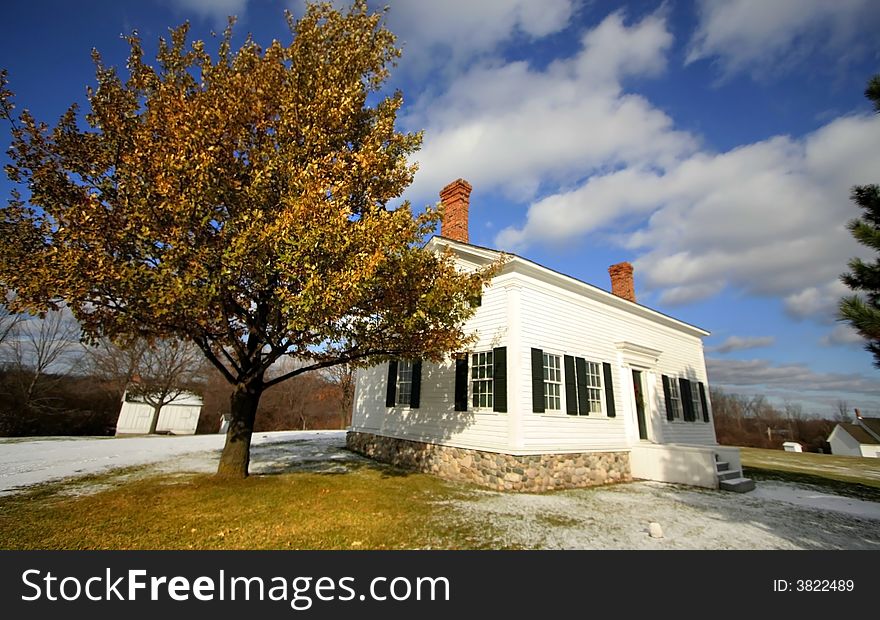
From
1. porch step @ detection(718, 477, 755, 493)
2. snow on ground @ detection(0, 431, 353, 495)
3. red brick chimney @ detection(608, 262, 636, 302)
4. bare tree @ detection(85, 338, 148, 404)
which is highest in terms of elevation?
red brick chimney @ detection(608, 262, 636, 302)

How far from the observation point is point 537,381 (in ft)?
34.9

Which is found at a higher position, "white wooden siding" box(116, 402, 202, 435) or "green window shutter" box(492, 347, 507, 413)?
"green window shutter" box(492, 347, 507, 413)

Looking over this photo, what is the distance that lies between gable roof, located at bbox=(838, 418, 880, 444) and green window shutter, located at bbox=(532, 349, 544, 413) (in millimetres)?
56718

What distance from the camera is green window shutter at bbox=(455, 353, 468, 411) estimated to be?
11.4 m

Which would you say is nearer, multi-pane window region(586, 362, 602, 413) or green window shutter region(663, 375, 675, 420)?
multi-pane window region(586, 362, 602, 413)

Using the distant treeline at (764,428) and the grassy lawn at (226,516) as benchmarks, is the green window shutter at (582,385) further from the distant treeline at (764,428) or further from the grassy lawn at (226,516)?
the distant treeline at (764,428)

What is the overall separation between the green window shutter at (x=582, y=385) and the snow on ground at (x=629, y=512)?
7.51 ft

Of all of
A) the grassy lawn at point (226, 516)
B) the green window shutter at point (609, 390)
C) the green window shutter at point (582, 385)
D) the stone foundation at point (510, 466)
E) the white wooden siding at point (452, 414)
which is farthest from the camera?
the green window shutter at point (609, 390)

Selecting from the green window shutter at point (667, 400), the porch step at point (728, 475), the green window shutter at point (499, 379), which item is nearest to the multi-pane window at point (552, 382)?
the green window shutter at point (499, 379)

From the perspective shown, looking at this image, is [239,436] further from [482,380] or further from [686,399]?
[686,399]

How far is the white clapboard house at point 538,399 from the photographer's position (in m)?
10.4

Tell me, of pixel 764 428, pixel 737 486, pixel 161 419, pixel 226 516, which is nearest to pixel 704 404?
pixel 737 486

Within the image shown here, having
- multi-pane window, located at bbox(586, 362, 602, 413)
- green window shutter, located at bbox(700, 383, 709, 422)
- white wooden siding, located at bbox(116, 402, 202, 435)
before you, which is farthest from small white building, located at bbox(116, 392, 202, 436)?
green window shutter, located at bbox(700, 383, 709, 422)

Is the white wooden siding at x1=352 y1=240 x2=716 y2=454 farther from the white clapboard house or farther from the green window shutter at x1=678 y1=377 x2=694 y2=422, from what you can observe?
the green window shutter at x1=678 y1=377 x2=694 y2=422
